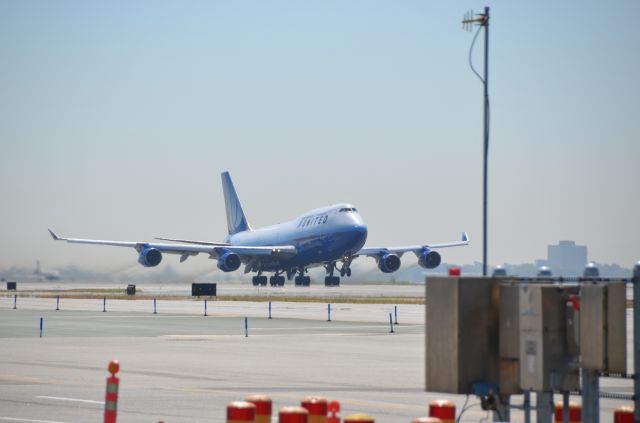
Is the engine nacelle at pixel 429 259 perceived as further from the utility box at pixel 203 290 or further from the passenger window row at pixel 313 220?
the utility box at pixel 203 290

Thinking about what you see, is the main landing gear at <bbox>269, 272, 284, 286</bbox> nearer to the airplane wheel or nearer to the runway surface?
the airplane wheel

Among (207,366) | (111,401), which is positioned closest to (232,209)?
(207,366)

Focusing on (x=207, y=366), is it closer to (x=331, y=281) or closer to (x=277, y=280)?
(x=331, y=281)

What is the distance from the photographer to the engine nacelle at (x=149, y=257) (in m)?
93.4

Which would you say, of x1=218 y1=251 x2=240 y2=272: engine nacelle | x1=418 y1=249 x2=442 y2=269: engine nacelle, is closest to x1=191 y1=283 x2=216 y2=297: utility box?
x1=218 y1=251 x2=240 y2=272: engine nacelle

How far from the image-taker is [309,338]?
3778cm

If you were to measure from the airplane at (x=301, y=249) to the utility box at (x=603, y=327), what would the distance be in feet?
256

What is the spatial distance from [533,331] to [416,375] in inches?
553

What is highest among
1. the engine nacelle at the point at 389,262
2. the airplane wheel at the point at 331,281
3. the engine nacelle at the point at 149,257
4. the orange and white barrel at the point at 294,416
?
the engine nacelle at the point at 389,262

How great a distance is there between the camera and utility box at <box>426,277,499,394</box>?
464 inches

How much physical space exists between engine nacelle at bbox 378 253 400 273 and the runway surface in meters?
55.2

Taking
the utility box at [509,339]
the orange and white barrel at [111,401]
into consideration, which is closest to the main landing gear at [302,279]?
the orange and white barrel at [111,401]

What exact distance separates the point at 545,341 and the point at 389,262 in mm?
95924

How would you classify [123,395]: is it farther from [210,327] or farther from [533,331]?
[210,327]
